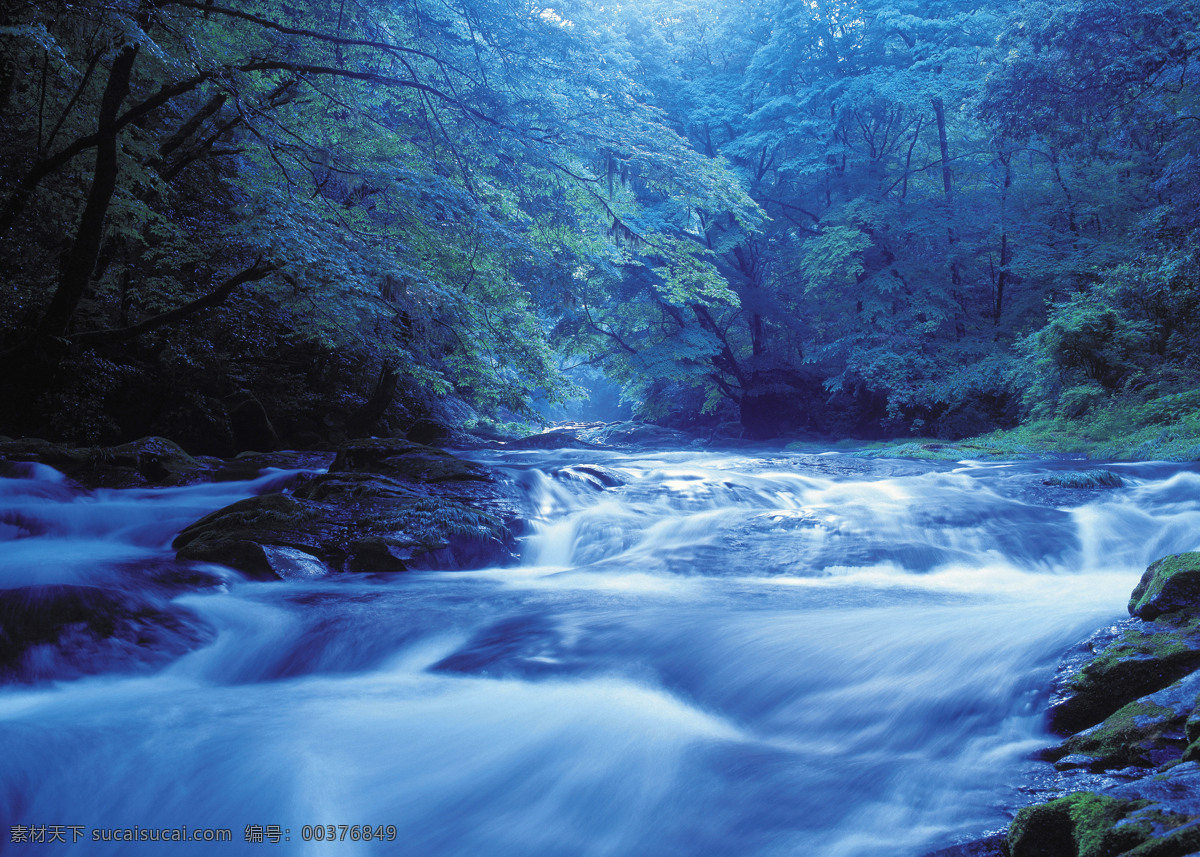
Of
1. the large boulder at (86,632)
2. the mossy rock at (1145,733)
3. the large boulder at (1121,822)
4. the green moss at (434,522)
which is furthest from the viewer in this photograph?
the green moss at (434,522)

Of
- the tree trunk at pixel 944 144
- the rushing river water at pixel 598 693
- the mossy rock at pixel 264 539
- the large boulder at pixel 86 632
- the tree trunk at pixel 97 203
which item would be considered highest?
the tree trunk at pixel 944 144

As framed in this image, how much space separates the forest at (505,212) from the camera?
24.3 ft

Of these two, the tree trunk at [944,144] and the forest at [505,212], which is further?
the tree trunk at [944,144]

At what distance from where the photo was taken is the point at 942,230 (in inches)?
680

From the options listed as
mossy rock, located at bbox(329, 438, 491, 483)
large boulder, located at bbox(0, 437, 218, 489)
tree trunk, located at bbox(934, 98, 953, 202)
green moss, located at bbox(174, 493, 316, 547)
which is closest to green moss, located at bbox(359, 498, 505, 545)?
green moss, located at bbox(174, 493, 316, 547)

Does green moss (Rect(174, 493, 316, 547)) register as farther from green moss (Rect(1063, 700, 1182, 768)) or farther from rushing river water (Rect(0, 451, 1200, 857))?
green moss (Rect(1063, 700, 1182, 768))

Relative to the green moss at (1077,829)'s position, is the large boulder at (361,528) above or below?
above

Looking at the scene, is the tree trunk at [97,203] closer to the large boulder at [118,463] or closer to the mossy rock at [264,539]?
the large boulder at [118,463]

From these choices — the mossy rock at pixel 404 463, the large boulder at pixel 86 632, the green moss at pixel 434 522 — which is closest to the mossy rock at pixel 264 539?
the green moss at pixel 434 522

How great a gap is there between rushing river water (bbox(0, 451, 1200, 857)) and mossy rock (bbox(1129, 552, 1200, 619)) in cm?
49

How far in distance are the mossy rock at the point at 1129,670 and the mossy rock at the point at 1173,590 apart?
0.07 meters

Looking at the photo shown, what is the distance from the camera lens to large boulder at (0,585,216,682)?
3.39 m

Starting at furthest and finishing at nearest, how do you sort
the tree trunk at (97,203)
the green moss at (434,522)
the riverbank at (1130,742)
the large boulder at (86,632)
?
the tree trunk at (97,203), the green moss at (434,522), the large boulder at (86,632), the riverbank at (1130,742)

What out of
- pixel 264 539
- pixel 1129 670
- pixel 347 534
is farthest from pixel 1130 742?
pixel 264 539
